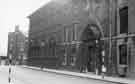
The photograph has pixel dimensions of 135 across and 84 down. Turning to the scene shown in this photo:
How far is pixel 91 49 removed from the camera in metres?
28.0

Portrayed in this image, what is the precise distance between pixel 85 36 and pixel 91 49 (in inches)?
76.3

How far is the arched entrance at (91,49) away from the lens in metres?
25.6

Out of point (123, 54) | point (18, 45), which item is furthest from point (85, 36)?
point (18, 45)

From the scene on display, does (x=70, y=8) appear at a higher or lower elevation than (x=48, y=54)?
higher

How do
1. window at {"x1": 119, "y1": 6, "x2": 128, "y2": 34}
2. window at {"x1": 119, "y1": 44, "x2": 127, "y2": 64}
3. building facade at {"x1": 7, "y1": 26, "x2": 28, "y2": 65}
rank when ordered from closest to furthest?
window at {"x1": 119, "y1": 44, "x2": 127, "y2": 64} → window at {"x1": 119, "y1": 6, "x2": 128, "y2": 34} → building facade at {"x1": 7, "y1": 26, "x2": 28, "y2": 65}

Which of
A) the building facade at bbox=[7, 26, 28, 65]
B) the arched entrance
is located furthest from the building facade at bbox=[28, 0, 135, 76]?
the building facade at bbox=[7, 26, 28, 65]

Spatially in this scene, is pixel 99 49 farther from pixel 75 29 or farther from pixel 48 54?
pixel 48 54

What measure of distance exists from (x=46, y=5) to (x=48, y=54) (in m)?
9.63

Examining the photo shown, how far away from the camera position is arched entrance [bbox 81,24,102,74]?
25.6m

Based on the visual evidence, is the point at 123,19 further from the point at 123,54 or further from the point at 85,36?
the point at 85,36

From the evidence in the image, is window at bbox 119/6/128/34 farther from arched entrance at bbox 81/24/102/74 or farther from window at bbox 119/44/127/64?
arched entrance at bbox 81/24/102/74

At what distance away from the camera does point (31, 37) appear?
168ft

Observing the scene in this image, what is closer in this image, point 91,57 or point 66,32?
point 91,57

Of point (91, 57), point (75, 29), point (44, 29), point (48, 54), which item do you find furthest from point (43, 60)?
point (91, 57)
